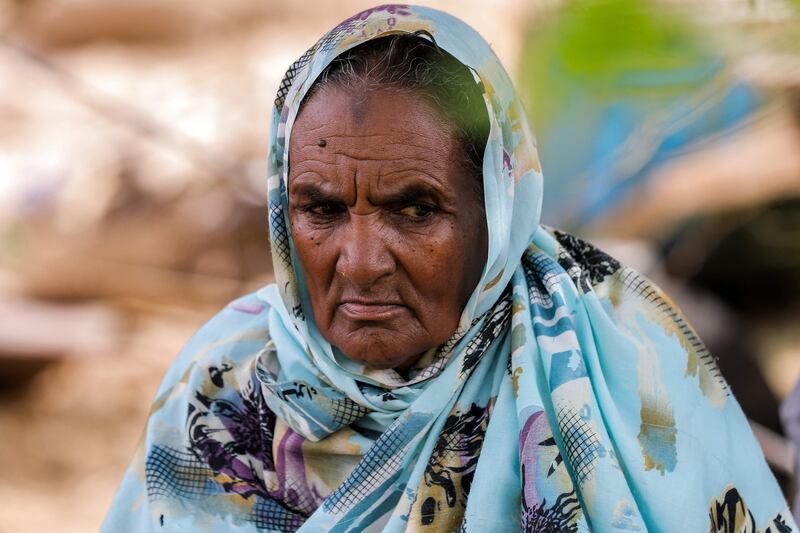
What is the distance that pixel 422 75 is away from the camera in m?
2.14

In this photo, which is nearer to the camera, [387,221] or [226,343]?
[387,221]

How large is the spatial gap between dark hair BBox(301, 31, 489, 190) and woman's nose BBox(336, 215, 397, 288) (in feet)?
0.79

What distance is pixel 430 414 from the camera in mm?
2176

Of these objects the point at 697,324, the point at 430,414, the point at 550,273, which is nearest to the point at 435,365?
the point at 430,414

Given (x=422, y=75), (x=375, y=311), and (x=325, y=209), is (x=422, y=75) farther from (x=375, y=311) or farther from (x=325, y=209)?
(x=375, y=311)

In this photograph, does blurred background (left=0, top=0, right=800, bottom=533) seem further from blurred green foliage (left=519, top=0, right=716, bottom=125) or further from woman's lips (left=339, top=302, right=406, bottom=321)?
blurred green foliage (left=519, top=0, right=716, bottom=125)

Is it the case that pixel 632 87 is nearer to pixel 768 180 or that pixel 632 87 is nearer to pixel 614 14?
pixel 614 14

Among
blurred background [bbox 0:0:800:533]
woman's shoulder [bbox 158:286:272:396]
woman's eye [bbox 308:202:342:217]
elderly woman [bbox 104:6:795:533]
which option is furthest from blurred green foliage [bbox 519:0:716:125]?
blurred background [bbox 0:0:800:533]

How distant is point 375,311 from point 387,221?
0.61 ft

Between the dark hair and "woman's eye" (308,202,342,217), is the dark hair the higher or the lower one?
the higher one

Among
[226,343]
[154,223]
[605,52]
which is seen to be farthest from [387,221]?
[154,223]

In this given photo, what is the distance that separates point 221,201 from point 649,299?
5302mm

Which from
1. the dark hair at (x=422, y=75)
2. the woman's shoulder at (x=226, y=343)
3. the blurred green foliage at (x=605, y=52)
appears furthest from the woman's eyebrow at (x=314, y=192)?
the blurred green foliage at (x=605, y=52)

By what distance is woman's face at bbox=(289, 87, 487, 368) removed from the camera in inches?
83.5
